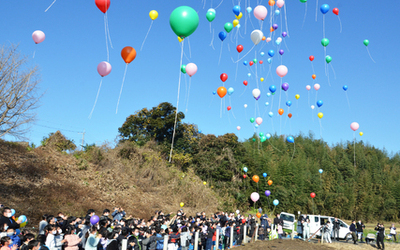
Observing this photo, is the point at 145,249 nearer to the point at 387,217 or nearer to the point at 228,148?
the point at 228,148

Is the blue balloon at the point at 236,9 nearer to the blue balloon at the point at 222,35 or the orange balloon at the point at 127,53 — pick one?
the blue balloon at the point at 222,35

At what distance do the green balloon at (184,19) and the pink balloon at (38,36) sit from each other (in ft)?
19.6

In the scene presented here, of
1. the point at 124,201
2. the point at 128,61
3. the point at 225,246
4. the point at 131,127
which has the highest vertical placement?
the point at 131,127

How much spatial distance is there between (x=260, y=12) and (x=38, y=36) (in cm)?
863

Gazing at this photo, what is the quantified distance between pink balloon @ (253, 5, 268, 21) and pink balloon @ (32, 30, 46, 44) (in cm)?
840

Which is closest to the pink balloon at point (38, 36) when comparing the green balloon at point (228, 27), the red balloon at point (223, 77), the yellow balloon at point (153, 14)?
the yellow balloon at point (153, 14)

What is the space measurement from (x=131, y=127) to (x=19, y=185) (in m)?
A: 13.0

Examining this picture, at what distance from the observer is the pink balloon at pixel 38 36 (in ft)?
38.4

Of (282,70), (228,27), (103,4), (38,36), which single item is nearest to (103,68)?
(103,4)

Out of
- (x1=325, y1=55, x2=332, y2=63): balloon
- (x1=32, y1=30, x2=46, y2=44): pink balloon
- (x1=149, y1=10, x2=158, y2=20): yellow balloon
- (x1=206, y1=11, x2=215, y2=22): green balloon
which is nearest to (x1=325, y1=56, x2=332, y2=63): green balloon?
(x1=325, y1=55, x2=332, y2=63): balloon

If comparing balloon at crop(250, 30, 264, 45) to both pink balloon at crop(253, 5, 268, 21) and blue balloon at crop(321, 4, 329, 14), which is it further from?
blue balloon at crop(321, 4, 329, 14)

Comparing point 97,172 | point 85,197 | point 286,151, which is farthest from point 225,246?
point 286,151

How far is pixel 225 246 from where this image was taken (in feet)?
36.9

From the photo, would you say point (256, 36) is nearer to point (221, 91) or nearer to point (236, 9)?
point (236, 9)
